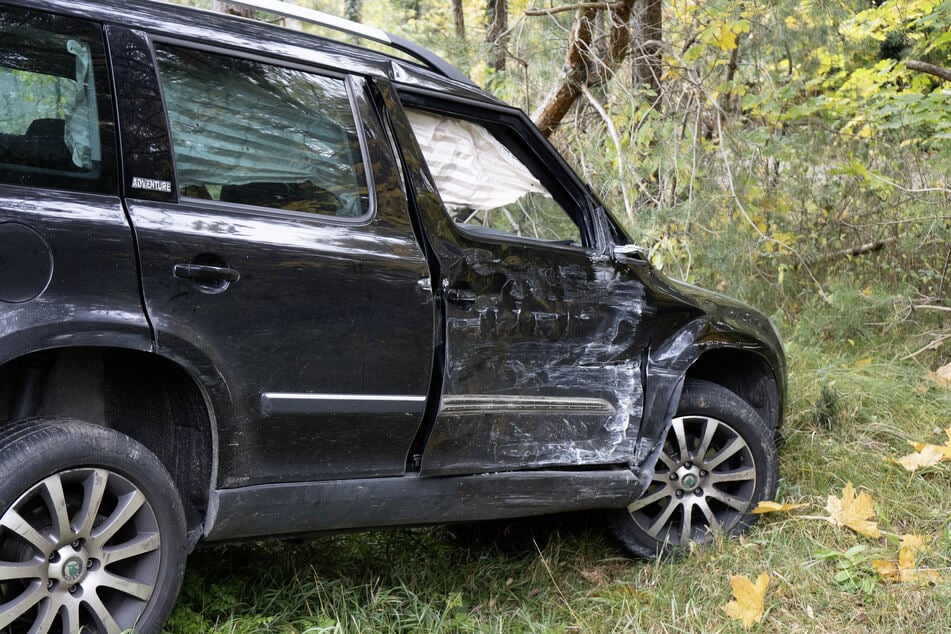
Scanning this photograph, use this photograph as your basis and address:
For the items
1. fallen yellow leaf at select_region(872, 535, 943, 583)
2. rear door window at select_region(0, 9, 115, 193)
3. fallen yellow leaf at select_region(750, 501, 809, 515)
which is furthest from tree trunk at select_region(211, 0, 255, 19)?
fallen yellow leaf at select_region(872, 535, 943, 583)

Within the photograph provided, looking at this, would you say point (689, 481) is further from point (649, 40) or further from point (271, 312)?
point (649, 40)

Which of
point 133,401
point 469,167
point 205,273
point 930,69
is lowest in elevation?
point 133,401

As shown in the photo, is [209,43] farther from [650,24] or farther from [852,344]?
[852,344]

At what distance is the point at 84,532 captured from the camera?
93.5 inches

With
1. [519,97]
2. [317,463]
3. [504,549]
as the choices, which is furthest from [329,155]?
[519,97]

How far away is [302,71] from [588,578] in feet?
7.71

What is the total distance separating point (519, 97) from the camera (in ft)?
24.3

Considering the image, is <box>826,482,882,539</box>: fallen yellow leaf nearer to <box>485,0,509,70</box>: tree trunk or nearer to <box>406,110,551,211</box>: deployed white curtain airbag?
<box>406,110,551,211</box>: deployed white curtain airbag

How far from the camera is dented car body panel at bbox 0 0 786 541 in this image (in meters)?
2.44

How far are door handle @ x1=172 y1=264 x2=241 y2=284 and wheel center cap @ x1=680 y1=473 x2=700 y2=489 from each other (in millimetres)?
2184

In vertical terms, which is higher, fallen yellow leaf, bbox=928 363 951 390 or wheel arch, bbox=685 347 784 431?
wheel arch, bbox=685 347 784 431

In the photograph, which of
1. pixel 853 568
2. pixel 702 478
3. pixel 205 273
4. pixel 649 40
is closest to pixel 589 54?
pixel 649 40

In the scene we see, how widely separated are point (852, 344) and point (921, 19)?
2403 millimetres

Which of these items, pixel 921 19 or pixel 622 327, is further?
pixel 921 19
